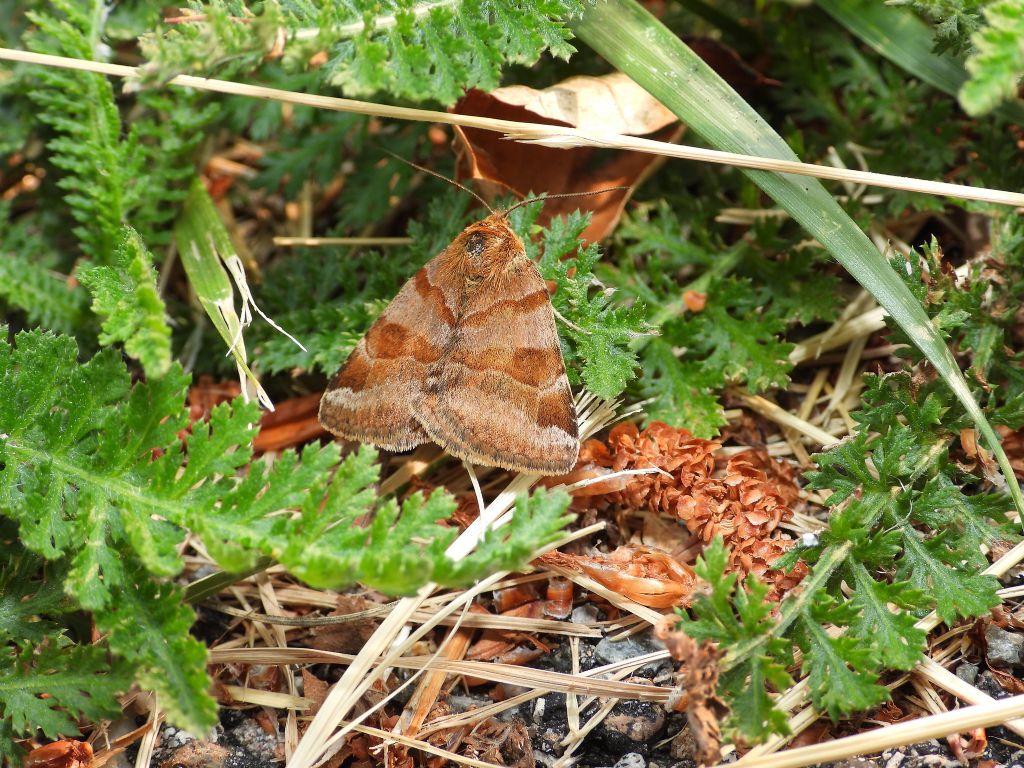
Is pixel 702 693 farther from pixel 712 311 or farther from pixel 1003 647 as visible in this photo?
pixel 712 311

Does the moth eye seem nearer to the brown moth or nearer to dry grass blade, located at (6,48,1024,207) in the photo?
the brown moth

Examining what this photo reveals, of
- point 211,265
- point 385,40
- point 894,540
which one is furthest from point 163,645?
point 894,540

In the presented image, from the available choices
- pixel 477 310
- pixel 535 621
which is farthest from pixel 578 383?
pixel 535 621

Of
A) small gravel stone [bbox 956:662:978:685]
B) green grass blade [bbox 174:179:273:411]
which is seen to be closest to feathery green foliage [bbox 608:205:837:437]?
small gravel stone [bbox 956:662:978:685]

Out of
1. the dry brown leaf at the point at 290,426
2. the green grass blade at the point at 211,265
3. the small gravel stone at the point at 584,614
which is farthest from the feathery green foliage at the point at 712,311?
the green grass blade at the point at 211,265

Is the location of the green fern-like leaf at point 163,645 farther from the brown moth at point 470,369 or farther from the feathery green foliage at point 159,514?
the brown moth at point 470,369

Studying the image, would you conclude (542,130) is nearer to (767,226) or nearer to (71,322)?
(767,226)

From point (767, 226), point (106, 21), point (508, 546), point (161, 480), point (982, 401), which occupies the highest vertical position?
point (106, 21)
